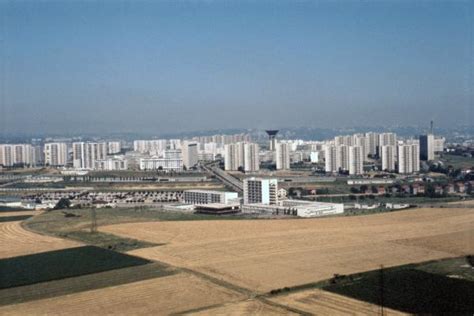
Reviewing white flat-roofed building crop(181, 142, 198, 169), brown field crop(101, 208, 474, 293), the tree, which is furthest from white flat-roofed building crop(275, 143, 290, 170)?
brown field crop(101, 208, 474, 293)

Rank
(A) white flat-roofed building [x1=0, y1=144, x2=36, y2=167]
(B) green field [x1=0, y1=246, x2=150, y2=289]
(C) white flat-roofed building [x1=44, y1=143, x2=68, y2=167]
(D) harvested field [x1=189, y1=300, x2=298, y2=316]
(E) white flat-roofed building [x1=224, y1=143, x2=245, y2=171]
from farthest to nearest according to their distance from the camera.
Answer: (C) white flat-roofed building [x1=44, y1=143, x2=68, y2=167] < (A) white flat-roofed building [x1=0, y1=144, x2=36, y2=167] < (E) white flat-roofed building [x1=224, y1=143, x2=245, y2=171] < (B) green field [x1=0, y1=246, x2=150, y2=289] < (D) harvested field [x1=189, y1=300, x2=298, y2=316]

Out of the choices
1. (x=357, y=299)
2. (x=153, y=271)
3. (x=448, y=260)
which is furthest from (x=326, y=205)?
(x=357, y=299)

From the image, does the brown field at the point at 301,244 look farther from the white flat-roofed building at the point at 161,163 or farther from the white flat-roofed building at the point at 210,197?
the white flat-roofed building at the point at 161,163

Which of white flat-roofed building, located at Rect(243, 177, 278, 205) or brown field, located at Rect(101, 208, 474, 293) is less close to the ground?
white flat-roofed building, located at Rect(243, 177, 278, 205)

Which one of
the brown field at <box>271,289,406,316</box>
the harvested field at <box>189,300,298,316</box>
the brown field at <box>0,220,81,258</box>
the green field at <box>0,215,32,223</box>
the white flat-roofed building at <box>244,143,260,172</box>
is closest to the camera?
the brown field at <box>271,289,406,316</box>

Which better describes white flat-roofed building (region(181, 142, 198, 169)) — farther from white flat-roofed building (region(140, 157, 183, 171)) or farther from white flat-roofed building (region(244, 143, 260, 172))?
white flat-roofed building (region(244, 143, 260, 172))

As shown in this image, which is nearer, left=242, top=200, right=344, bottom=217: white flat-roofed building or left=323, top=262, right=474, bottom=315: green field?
left=323, top=262, right=474, bottom=315: green field

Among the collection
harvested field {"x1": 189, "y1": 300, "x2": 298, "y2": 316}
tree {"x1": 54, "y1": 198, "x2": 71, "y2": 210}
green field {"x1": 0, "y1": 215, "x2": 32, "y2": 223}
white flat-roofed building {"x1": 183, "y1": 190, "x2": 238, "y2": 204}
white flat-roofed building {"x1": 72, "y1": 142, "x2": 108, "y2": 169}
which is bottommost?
harvested field {"x1": 189, "y1": 300, "x2": 298, "y2": 316}
